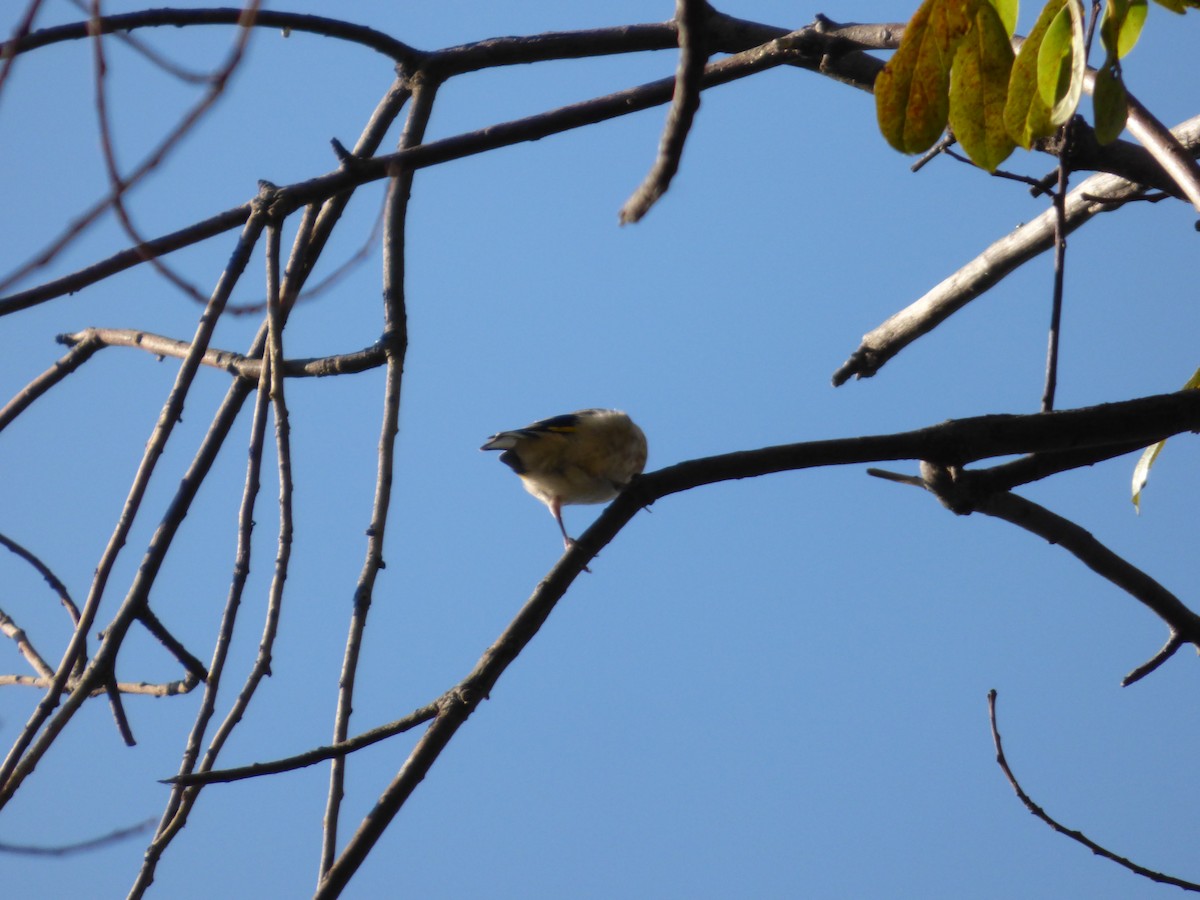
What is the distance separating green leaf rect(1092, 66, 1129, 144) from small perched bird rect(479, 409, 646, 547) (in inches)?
130

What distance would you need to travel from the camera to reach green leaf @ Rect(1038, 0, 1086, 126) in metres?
1.60

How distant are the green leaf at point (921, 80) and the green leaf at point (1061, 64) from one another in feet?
0.39

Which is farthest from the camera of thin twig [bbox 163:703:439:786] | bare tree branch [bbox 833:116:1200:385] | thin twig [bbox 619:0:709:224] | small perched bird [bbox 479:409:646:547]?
small perched bird [bbox 479:409:646:547]

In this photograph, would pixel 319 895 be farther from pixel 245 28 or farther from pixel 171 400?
pixel 245 28

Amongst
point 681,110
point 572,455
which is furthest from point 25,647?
point 572,455

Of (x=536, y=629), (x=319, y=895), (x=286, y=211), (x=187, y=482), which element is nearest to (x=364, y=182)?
(x=286, y=211)

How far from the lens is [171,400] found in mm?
2014

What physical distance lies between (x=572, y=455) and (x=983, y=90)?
3.52 meters

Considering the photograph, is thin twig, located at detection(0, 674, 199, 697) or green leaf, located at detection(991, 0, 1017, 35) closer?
green leaf, located at detection(991, 0, 1017, 35)

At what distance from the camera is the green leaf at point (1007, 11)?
163 centimetres

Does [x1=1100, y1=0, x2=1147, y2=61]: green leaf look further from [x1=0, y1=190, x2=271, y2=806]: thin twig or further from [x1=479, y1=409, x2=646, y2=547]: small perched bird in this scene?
[x1=479, y1=409, x2=646, y2=547]: small perched bird

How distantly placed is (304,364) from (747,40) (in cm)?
142

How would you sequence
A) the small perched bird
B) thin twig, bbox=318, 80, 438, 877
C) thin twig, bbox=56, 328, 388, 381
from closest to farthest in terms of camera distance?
thin twig, bbox=318, 80, 438, 877, thin twig, bbox=56, 328, 388, 381, the small perched bird

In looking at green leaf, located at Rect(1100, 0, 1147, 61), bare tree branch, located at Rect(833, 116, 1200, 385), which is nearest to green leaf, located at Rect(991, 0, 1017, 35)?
green leaf, located at Rect(1100, 0, 1147, 61)
